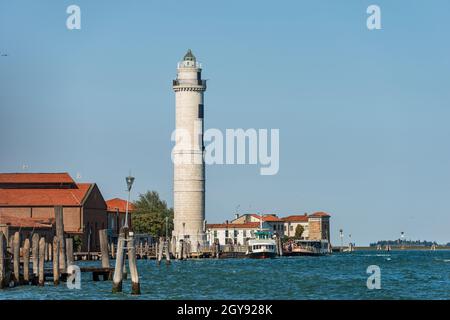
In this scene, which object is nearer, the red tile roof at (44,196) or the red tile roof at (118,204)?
the red tile roof at (44,196)

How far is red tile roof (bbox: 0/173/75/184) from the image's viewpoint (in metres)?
106

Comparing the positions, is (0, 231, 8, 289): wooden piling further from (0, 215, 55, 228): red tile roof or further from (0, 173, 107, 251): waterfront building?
(0, 173, 107, 251): waterfront building

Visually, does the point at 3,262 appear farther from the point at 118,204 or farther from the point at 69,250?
the point at 118,204

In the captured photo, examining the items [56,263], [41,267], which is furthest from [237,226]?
[41,267]

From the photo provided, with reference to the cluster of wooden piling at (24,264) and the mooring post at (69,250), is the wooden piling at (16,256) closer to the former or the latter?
the cluster of wooden piling at (24,264)

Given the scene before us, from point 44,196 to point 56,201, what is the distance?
2.30 m

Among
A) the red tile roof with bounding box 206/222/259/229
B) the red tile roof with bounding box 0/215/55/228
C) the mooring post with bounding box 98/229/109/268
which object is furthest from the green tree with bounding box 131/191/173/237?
the mooring post with bounding box 98/229/109/268

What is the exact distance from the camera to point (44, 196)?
104m

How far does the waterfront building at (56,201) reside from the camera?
100 m

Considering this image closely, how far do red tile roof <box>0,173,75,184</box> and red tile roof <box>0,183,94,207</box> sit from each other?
101 centimetres

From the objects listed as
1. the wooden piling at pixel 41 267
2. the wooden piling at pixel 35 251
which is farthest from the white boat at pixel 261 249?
the wooden piling at pixel 41 267

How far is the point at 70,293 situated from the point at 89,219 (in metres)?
65.6
